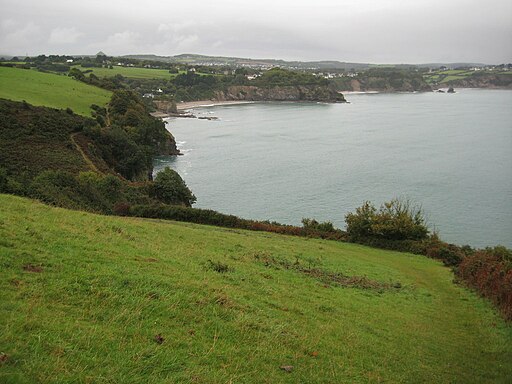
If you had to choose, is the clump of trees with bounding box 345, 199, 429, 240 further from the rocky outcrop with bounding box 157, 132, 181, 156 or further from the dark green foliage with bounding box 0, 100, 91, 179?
the rocky outcrop with bounding box 157, 132, 181, 156

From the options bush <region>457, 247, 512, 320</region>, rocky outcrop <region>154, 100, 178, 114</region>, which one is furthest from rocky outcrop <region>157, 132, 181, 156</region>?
bush <region>457, 247, 512, 320</region>

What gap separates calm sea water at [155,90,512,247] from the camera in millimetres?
59312

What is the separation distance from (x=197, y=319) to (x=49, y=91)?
90655 millimetres

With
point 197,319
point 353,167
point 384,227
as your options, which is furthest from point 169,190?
point 353,167

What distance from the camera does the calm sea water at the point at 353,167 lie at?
2335 inches

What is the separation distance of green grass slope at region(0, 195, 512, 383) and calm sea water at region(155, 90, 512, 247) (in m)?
36.7

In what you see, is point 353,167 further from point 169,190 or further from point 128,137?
point 169,190

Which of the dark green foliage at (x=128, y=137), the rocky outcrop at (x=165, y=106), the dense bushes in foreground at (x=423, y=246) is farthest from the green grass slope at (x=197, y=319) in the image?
the rocky outcrop at (x=165, y=106)

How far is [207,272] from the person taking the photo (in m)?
14.7

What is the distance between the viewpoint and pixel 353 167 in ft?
285

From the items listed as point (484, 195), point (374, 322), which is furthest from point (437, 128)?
point (374, 322)

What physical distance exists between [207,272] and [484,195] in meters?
63.0

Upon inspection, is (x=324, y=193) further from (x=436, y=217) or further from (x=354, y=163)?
(x=354, y=163)

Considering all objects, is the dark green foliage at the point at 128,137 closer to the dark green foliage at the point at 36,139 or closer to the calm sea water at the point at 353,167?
the dark green foliage at the point at 36,139
